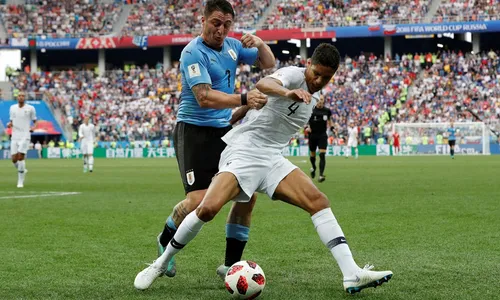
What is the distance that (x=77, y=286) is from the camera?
6.39 m

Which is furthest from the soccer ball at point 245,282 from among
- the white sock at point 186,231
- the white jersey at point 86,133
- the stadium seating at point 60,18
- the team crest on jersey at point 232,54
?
the stadium seating at point 60,18

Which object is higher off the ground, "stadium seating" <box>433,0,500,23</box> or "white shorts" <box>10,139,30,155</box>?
"stadium seating" <box>433,0,500,23</box>

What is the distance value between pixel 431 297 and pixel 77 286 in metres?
2.82

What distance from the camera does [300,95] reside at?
18.9 feet

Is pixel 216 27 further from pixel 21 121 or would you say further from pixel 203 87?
pixel 21 121

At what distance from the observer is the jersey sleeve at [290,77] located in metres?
6.19

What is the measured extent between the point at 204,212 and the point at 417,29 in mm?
53491

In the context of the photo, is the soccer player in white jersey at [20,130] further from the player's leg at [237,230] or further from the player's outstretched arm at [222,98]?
the player's outstretched arm at [222,98]

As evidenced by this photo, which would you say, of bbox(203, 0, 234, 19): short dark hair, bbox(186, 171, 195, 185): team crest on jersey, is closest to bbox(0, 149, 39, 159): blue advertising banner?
bbox(186, 171, 195, 185): team crest on jersey

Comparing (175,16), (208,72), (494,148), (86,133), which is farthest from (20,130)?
(175,16)

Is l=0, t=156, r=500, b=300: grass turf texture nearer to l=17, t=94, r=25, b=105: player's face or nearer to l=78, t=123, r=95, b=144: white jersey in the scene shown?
l=17, t=94, r=25, b=105: player's face

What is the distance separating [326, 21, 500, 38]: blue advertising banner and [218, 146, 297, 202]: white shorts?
52.8 metres

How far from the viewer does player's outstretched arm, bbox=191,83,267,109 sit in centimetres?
608

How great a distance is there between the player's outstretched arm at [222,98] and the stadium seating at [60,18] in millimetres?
62389
